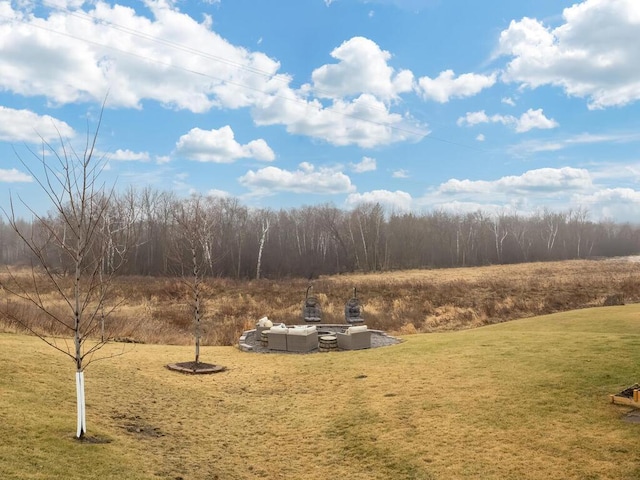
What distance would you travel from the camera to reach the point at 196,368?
11.8 m

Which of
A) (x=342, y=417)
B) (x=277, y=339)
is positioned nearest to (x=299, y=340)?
(x=277, y=339)

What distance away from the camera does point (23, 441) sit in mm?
5621

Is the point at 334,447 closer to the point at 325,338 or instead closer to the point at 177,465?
the point at 177,465

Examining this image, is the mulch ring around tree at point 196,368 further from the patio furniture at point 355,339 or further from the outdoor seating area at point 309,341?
the patio furniture at point 355,339

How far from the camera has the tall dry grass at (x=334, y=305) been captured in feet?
61.6

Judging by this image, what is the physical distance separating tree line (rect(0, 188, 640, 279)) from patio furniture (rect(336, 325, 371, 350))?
30.2 metres

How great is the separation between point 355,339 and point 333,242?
49.8 meters

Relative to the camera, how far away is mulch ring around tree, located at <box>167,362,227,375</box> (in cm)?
1150

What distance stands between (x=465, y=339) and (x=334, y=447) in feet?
26.2

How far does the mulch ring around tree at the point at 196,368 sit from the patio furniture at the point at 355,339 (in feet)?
13.3

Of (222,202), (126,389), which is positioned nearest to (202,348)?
(126,389)

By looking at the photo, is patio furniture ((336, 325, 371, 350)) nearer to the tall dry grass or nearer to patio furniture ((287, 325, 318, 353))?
patio furniture ((287, 325, 318, 353))

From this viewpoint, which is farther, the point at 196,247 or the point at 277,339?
the point at 196,247

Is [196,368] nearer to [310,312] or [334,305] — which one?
[310,312]
